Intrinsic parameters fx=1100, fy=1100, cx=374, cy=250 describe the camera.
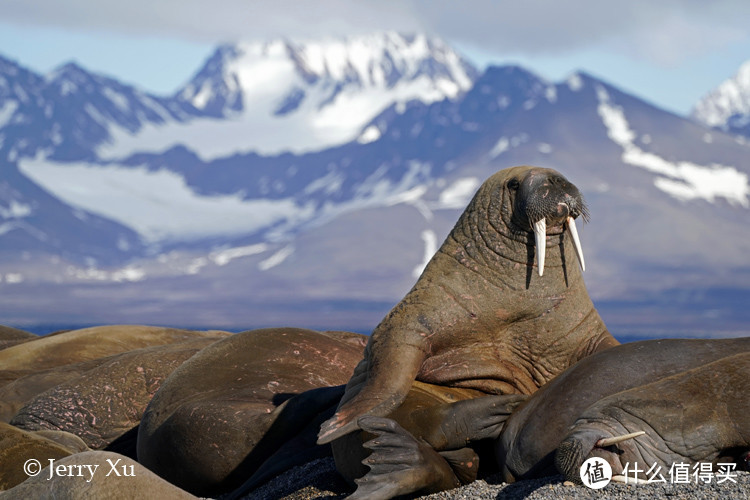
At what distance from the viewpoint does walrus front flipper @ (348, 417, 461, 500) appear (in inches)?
204

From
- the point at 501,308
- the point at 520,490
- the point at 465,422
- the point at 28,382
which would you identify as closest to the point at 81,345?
the point at 28,382

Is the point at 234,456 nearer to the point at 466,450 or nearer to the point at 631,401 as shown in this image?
the point at 466,450

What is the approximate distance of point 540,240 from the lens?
6453 mm

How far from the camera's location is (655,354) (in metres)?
5.70

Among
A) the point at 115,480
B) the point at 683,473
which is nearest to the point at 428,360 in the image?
the point at 683,473

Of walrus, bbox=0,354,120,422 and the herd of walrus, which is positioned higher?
the herd of walrus

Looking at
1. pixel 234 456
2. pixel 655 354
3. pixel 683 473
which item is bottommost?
pixel 234 456

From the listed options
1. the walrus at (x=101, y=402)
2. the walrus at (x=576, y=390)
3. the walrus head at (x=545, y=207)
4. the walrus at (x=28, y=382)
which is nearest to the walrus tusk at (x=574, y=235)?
the walrus head at (x=545, y=207)

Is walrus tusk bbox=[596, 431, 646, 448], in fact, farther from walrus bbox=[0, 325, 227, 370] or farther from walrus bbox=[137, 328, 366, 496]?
walrus bbox=[0, 325, 227, 370]

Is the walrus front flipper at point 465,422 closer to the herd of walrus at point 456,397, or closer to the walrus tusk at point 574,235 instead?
the herd of walrus at point 456,397

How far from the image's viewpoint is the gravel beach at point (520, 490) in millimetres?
4578

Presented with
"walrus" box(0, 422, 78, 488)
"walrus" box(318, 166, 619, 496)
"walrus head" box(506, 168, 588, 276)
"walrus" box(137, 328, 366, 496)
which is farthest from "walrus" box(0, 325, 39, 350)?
"walrus head" box(506, 168, 588, 276)

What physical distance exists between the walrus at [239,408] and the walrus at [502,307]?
3.19 ft

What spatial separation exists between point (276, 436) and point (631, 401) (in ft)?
8.90
